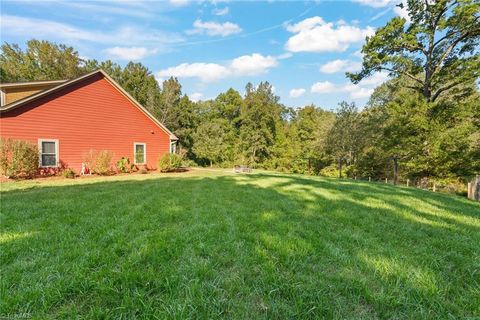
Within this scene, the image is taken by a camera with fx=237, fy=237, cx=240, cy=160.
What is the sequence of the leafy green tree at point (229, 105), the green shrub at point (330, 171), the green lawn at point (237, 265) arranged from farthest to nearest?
1. the leafy green tree at point (229, 105)
2. the green shrub at point (330, 171)
3. the green lawn at point (237, 265)

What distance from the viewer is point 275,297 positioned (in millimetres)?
1962

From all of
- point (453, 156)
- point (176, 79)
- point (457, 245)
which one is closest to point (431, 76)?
point (453, 156)

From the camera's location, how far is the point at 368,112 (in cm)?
2520

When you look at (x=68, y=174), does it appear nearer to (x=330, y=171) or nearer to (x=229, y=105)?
(x=330, y=171)

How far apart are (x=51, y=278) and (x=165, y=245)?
1081mm

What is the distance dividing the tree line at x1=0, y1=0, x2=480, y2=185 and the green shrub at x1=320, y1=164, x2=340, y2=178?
163mm

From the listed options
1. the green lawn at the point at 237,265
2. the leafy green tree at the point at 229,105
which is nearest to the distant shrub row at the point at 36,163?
the green lawn at the point at 237,265

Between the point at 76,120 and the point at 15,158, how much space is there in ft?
11.3

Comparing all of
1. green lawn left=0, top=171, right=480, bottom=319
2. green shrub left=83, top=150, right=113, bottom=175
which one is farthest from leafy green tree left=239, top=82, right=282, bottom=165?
green lawn left=0, top=171, right=480, bottom=319

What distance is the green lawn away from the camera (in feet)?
5.95

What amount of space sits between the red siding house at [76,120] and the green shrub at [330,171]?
19922 millimetres

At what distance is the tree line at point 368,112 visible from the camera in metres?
14.6

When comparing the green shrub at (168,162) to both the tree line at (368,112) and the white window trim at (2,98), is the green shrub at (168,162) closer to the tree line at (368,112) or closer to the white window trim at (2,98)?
the white window trim at (2,98)

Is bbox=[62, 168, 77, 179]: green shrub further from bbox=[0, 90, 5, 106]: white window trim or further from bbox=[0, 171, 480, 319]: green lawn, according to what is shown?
bbox=[0, 171, 480, 319]: green lawn
